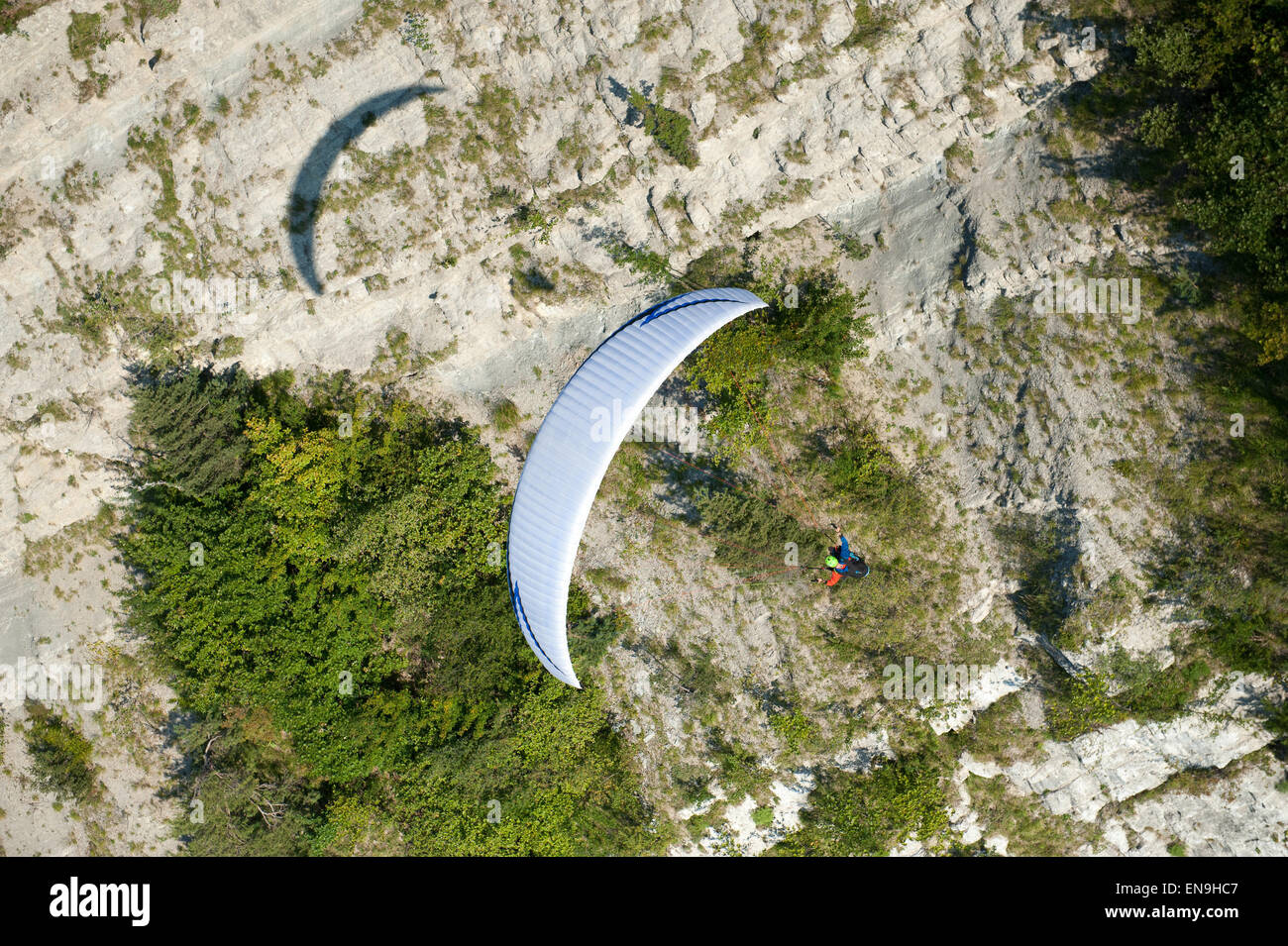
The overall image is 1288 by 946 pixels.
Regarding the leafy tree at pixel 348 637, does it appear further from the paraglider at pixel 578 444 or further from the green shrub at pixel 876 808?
the paraglider at pixel 578 444

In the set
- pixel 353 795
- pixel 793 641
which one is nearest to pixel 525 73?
pixel 793 641

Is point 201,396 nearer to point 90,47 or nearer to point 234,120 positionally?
point 234,120

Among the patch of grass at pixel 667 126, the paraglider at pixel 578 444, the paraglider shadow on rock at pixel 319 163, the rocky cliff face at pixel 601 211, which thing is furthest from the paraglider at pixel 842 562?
the paraglider shadow on rock at pixel 319 163

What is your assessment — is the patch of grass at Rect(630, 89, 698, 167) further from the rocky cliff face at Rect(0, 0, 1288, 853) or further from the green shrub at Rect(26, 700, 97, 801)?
the green shrub at Rect(26, 700, 97, 801)

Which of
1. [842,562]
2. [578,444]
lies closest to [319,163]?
[578,444]

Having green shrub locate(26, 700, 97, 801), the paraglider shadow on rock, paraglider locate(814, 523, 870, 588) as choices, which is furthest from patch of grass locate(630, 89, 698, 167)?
green shrub locate(26, 700, 97, 801)

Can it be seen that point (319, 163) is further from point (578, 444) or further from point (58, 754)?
point (58, 754)
